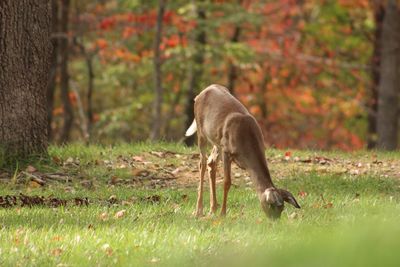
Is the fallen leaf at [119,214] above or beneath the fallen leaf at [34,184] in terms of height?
above

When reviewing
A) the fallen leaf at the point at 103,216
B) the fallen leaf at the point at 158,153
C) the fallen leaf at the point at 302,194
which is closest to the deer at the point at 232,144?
the fallen leaf at the point at 103,216

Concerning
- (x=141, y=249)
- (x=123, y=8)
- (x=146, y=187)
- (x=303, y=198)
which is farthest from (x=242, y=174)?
(x=123, y=8)

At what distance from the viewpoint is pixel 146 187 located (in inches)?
462

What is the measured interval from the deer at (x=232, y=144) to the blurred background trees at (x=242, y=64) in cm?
1228

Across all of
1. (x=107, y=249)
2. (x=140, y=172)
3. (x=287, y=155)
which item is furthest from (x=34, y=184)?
(x=107, y=249)

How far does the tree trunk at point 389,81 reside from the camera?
22.7 meters

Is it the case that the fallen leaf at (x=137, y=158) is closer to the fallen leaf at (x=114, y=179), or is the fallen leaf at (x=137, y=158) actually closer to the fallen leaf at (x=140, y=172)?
the fallen leaf at (x=140, y=172)

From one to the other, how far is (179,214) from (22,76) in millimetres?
4291

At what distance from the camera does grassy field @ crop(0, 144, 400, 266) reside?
17.5 ft

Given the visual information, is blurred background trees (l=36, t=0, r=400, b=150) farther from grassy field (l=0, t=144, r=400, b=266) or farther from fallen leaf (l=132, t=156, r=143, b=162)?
grassy field (l=0, t=144, r=400, b=266)

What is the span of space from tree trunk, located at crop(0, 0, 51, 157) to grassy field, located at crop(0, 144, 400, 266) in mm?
349

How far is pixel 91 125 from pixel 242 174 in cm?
1505

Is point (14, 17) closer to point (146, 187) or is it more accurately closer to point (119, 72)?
point (146, 187)

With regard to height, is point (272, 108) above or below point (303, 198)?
below
